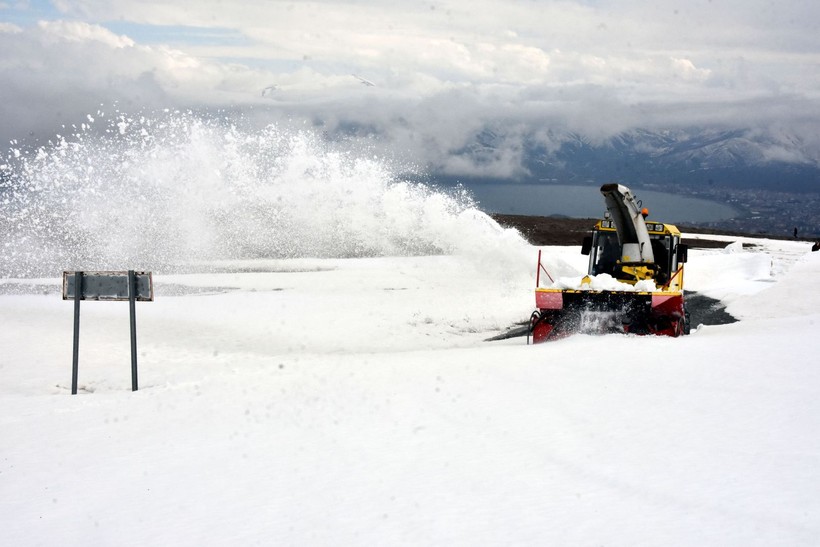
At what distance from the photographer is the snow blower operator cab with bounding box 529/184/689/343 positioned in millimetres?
14609

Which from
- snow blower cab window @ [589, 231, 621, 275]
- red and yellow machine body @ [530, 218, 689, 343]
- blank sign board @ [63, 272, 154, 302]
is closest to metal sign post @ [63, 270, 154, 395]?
blank sign board @ [63, 272, 154, 302]

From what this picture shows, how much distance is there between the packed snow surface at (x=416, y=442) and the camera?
5.39 m

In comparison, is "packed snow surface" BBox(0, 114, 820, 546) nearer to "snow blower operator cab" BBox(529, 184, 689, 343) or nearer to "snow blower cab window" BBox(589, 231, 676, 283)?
"snow blower operator cab" BBox(529, 184, 689, 343)

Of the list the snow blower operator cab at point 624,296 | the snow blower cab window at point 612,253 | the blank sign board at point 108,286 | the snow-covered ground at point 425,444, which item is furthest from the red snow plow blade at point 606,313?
the blank sign board at point 108,286

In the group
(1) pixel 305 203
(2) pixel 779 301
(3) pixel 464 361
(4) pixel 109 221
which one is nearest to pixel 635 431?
(3) pixel 464 361

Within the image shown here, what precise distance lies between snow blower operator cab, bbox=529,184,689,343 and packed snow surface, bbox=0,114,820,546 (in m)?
0.76

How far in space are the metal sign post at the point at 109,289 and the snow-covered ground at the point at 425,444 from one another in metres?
0.70

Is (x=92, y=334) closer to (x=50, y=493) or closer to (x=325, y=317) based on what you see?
(x=325, y=317)

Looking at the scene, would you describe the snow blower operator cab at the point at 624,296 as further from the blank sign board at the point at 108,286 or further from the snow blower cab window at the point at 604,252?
the blank sign board at the point at 108,286

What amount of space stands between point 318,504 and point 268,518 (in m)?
0.41

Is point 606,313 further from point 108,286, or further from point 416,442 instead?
point 108,286

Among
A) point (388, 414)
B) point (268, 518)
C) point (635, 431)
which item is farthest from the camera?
point (388, 414)

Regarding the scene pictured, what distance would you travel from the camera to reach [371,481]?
6254 millimetres

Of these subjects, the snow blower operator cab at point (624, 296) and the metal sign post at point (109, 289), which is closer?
the metal sign post at point (109, 289)
